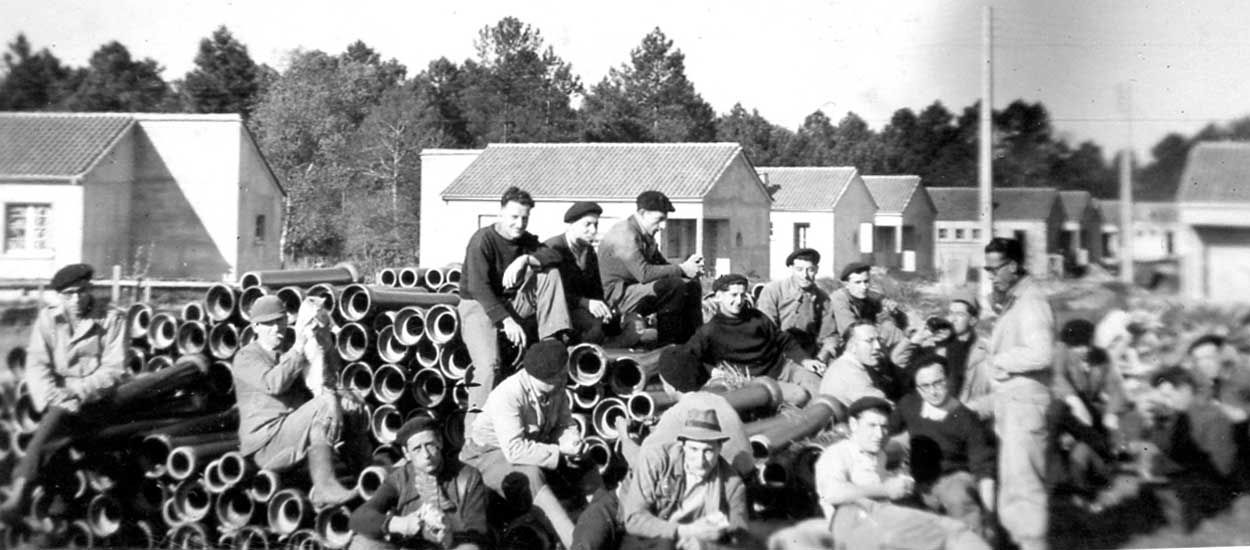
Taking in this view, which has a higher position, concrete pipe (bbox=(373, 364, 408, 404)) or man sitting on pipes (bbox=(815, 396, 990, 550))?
concrete pipe (bbox=(373, 364, 408, 404))

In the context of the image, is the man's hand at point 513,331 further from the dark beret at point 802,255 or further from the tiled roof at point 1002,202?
the tiled roof at point 1002,202

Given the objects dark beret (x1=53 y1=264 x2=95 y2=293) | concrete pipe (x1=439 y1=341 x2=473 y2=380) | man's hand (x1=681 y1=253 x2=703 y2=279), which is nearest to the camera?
dark beret (x1=53 y1=264 x2=95 y2=293)

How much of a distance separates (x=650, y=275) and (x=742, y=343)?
618 millimetres

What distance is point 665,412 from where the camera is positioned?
6473mm

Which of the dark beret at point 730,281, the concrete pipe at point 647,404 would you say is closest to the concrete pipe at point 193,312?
the concrete pipe at point 647,404

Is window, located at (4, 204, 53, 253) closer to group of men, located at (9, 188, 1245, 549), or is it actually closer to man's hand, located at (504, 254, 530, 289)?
group of men, located at (9, 188, 1245, 549)

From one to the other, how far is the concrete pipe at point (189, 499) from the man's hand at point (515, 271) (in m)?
1.86

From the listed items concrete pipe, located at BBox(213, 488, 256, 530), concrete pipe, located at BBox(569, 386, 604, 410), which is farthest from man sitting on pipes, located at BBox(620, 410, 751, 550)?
concrete pipe, located at BBox(213, 488, 256, 530)

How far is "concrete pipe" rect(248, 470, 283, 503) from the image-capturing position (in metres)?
6.64

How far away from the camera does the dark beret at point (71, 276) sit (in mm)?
6117

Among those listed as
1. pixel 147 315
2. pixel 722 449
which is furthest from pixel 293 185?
pixel 722 449

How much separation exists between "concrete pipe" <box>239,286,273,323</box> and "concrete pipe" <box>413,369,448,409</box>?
89 centimetres

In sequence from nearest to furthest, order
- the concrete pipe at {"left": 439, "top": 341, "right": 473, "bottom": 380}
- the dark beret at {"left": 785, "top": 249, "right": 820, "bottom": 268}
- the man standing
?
the man standing → the concrete pipe at {"left": 439, "top": 341, "right": 473, "bottom": 380} → the dark beret at {"left": 785, "top": 249, "right": 820, "bottom": 268}

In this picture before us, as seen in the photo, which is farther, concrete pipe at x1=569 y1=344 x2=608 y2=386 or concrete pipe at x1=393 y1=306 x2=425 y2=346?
concrete pipe at x1=393 y1=306 x2=425 y2=346
